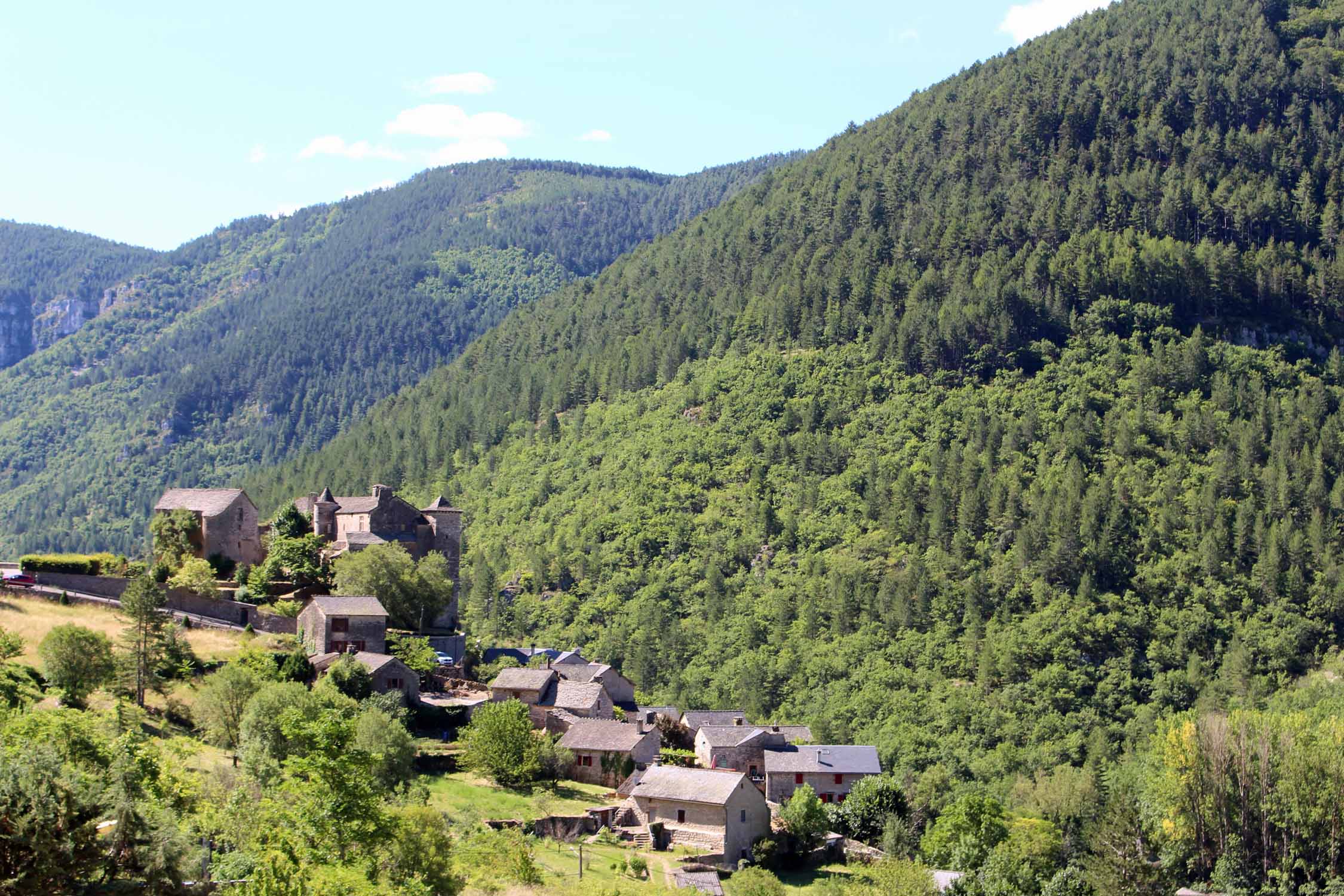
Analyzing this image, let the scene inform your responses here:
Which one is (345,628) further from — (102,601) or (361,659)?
(102,601)

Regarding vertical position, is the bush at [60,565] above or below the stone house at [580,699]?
above

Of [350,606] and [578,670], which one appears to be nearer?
[350,606]

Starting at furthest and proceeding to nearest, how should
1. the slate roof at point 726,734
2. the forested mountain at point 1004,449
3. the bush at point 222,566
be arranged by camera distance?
the forested mountain at point 1004,449, the slate roof at point 726,734, the bush at point 222,566

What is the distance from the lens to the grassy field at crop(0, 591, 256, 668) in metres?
64.2

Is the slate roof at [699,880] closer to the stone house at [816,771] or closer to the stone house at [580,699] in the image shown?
the stone house at [816,771]

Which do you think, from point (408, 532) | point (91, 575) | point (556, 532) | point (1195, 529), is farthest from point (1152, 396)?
point (91, 575)

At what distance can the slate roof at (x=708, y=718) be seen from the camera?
8788cm

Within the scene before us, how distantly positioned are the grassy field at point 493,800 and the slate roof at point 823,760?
13427mm

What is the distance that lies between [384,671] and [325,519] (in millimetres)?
20930

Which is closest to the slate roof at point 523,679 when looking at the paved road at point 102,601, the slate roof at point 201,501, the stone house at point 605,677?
the stone house at point 605,677

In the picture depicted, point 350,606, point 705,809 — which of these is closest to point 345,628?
point 350,606

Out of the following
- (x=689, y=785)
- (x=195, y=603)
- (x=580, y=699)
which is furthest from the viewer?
(x=580, y=699)

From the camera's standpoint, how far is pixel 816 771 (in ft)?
261

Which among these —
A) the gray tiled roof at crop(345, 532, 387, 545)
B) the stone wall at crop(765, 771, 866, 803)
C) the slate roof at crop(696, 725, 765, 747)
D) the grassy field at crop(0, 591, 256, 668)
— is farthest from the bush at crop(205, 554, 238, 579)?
the stone wall at crop(765, 771, 866, 803)
